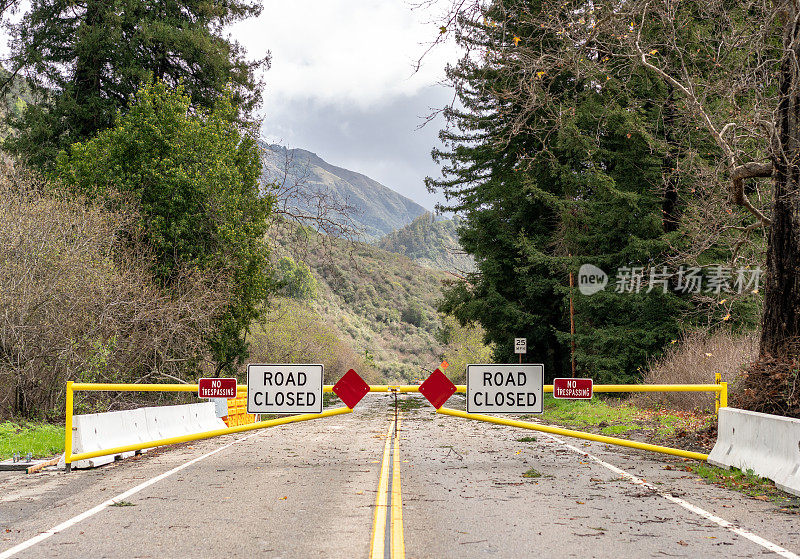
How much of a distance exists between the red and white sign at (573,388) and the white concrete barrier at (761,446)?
225 centimetres

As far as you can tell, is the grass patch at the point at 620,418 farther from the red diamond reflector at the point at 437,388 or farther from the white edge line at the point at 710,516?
the red diamond reflector at the point at 437,388

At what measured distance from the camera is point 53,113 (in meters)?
31.0

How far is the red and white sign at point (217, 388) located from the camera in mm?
12766

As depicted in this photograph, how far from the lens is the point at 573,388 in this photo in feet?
41.6

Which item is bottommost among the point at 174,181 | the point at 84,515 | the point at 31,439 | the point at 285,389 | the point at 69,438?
the point at 31,439

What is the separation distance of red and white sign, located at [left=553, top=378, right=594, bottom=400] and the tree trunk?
3.30 meters

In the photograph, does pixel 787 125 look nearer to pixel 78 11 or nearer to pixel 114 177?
pixel 114 177

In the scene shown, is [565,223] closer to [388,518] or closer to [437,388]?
[437,388]

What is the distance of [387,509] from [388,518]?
509 mm

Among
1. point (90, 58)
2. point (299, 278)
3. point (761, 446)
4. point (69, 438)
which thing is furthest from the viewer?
point (299, 278)

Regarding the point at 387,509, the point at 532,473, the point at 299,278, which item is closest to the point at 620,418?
the point at 532,473

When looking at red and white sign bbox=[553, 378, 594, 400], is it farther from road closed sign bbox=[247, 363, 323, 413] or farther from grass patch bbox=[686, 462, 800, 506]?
road closed sign bbox=[247, 363, 323, 413]

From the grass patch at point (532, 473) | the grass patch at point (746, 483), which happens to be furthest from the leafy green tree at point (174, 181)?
the grass patch at point (746, 483)

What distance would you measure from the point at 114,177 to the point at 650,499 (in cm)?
2306
